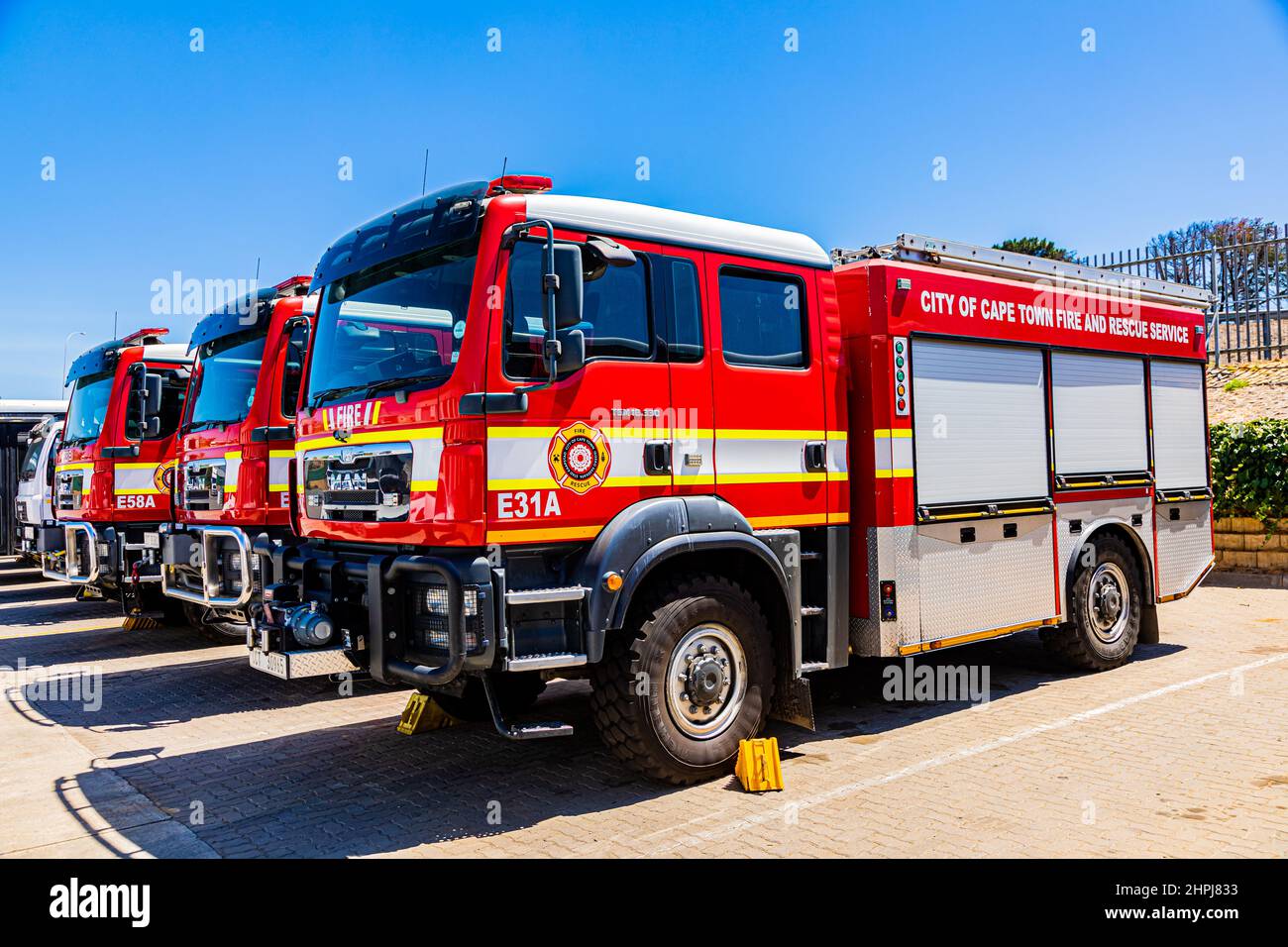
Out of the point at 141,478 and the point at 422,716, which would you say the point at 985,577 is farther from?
the point at 141,478

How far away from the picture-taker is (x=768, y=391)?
5973mm

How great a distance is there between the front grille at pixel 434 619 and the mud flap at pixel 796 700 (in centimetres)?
216

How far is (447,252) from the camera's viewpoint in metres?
5.15

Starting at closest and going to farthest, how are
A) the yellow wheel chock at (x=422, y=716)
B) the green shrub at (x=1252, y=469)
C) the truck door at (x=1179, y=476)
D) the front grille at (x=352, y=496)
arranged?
the front grille at (x=352, y=496) → the yellow wheel chock at (x=422, y=716) → the truck door at (x=1179, y=476) → the green shrub at (x=1252, y=469)

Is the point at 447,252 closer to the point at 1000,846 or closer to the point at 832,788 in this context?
the point at 832,788

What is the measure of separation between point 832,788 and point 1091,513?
4.10 metres

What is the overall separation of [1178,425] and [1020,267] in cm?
286

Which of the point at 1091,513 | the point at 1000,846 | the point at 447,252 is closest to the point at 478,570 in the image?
the point at 447,252

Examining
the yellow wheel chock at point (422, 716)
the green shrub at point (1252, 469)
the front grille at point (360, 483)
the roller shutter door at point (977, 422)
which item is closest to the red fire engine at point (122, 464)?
the yellow wheel chock at point (422, 716)

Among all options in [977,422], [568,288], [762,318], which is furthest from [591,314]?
[977,422]

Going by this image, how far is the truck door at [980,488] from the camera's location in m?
6.75

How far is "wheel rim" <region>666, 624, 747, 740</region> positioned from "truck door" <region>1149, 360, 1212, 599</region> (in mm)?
5189

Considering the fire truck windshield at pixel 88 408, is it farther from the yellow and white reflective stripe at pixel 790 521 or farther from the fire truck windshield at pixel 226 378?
the yellow and white reflective stripe at pixel 790 521
